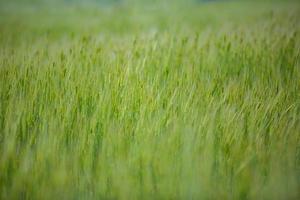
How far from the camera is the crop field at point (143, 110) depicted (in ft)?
4.05

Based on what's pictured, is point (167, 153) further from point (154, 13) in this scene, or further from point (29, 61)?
point (154, 13)

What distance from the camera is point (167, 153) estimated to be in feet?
4.14

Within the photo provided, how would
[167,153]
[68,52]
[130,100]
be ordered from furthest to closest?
[68,52] → [130,100] → [167,153]

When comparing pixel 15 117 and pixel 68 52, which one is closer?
→ pixel 15 117

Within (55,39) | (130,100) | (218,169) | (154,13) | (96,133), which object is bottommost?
(218,169)

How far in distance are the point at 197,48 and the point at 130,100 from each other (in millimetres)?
532

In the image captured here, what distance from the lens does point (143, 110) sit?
1.39m

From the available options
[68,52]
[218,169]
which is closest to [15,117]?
[68,52]

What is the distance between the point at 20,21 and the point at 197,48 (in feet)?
3.18

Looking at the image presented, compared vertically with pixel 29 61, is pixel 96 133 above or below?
below

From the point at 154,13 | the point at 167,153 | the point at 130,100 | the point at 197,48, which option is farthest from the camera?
the point at 154,13

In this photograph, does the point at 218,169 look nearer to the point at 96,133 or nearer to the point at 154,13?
the point at 96,133

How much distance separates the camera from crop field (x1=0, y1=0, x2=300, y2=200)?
1.24 metres

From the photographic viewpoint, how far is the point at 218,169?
1.29m
